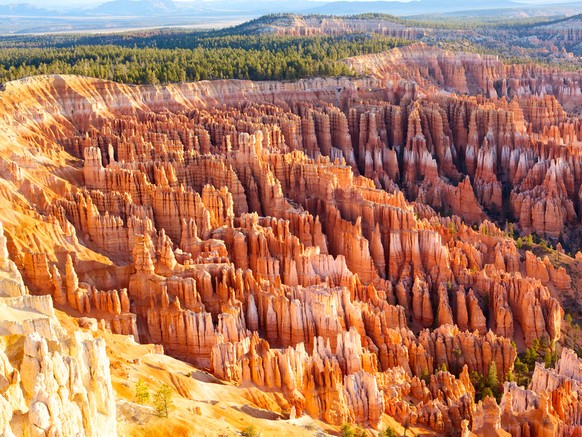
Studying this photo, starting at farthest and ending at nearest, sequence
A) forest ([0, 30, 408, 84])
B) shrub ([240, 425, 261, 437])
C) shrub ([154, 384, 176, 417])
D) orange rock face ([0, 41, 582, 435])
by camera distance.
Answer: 1. forest ([0, 30, 408, 84])
2. orange rock face ([0, 41, 582, 435])
3. shrub ([240, 425, 261, 437])
4. shrub ([154, 384, 176, 417])

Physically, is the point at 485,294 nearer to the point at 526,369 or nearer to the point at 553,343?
the point at 553,343

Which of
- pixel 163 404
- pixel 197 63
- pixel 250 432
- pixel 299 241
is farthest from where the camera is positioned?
pixel 197 63

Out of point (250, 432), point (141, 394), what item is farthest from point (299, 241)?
point (141, 394)

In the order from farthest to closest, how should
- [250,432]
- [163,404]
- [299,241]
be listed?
[299,241] → [250,432] → [163,404]

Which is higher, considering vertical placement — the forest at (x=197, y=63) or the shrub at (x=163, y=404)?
the forest at (x=197, y=63)

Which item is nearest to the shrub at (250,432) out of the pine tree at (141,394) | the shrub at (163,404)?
the shrub at (163,404)

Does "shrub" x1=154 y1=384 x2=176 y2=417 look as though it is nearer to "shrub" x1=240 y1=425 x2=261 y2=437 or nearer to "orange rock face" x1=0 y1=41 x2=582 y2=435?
"shrub" x1=240 y1=425 x2=261 y2=437

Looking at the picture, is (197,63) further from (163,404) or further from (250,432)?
(163,404)

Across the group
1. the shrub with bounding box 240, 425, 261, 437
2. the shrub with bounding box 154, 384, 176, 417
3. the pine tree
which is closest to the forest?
the pine tree

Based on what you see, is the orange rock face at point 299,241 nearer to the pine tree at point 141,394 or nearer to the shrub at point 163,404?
the pine tree at point 141,394

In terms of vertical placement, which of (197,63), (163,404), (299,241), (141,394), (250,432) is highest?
(197,63)
